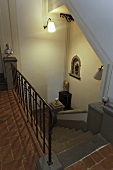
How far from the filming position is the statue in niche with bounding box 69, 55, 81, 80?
423cm

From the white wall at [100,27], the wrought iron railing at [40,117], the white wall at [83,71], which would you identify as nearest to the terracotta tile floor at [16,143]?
the wrought iron railing at [40,117]

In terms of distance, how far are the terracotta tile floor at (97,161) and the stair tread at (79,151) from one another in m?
0.06

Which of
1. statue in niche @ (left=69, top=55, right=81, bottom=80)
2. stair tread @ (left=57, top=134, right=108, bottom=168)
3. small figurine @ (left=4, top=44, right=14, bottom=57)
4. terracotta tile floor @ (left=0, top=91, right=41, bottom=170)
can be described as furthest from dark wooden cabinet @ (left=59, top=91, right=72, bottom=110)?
stair tread @ (left=57, top=134, right=108, bottom=168)

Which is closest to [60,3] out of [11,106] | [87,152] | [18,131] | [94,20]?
[94,20]

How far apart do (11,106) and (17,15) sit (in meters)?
2.71

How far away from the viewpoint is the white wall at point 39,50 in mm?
3721

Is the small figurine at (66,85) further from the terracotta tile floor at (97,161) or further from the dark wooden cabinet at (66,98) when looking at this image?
the terracotta tile floor at (97,161)

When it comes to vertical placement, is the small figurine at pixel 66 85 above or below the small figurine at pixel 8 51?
below

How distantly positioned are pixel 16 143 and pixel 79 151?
898 mm

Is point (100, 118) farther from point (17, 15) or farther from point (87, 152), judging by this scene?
point (17, 15)

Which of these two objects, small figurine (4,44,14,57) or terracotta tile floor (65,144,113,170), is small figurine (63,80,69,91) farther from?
terracotta tile floor (65,144,113,170)

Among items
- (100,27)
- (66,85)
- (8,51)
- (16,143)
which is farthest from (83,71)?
(16,143)

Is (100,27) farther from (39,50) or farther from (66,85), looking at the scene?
(66,85)

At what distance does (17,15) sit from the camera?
3.59 metres
